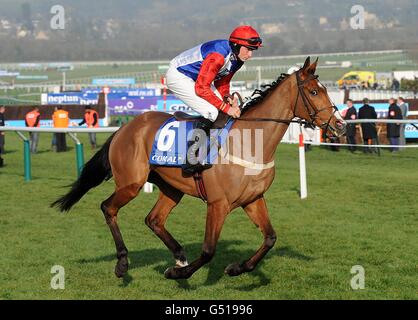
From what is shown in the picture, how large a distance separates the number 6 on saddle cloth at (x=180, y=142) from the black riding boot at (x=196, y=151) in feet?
0.04

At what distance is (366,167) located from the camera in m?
15.4

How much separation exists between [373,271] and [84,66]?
67.3 meters

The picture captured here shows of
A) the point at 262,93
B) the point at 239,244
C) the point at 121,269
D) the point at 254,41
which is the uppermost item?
the point at 254,41

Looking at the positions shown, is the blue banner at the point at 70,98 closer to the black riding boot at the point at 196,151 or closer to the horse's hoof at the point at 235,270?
the black riding boot at the point at 196,151

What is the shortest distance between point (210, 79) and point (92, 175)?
183 centimetres

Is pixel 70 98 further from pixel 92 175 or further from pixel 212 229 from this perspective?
pixel 212 229

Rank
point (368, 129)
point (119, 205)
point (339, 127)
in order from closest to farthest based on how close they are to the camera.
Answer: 1. point (339, 127)
2. point (119, 205)
3. point (368, 129)

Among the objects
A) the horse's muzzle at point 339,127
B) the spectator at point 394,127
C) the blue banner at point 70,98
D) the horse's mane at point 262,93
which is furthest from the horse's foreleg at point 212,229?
the blue banner at point 70,98

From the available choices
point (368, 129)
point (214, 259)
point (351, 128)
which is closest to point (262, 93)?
point (214, 259)

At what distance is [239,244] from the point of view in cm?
789

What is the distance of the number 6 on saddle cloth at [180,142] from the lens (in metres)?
5.92

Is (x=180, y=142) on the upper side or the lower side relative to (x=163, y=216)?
upper

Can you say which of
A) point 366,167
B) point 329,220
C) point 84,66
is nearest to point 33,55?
point 84,66
